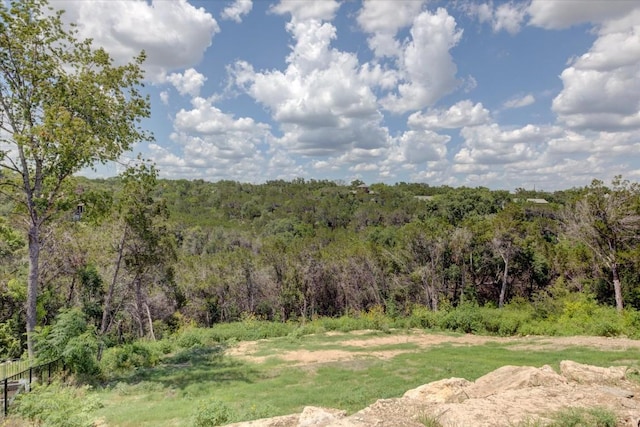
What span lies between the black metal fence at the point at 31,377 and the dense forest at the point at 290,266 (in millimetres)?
2138

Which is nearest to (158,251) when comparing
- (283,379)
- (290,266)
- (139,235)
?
(139,235)

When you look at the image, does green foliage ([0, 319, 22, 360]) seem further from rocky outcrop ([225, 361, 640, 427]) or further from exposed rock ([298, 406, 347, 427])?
exposed rock ([298, 406, 347, 427])

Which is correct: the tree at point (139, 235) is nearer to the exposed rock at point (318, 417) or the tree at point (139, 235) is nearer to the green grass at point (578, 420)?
the exposed rock at point (318, 417)

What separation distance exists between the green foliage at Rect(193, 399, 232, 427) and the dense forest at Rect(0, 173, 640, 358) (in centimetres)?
970

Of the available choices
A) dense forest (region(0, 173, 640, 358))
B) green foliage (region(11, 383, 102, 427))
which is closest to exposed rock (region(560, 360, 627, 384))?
green foliage (region(11, 383, 102, 427))

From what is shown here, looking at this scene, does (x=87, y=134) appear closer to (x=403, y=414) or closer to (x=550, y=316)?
(x=403, y=414)

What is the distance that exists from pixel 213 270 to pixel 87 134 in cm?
2795

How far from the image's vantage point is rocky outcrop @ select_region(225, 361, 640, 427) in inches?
183

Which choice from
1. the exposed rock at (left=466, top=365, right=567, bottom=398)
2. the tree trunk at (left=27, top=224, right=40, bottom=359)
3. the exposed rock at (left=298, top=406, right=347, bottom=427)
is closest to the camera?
the exposed rock at (left=298, top=406, right=347, bottom=427)

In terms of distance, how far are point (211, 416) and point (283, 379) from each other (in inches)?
234

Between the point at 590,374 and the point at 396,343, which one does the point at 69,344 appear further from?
the point at 396,343

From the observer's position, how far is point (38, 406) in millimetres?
7508

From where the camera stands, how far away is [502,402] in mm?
5137

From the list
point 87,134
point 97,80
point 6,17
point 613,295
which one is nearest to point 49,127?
point 87,134
